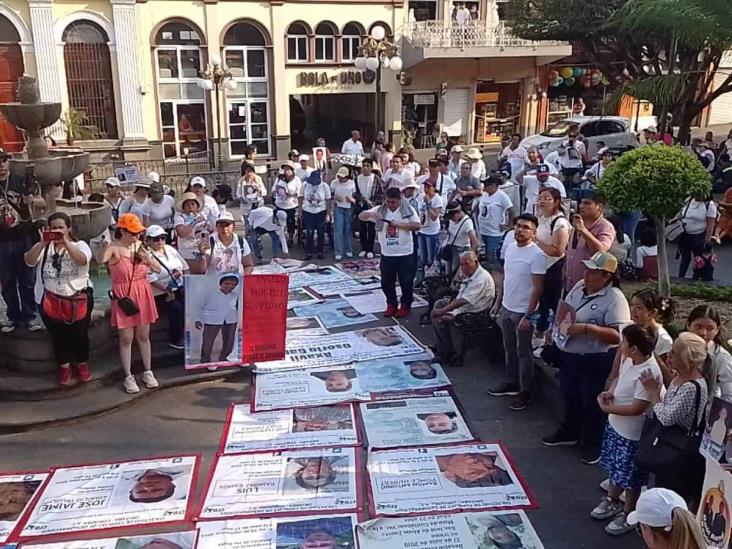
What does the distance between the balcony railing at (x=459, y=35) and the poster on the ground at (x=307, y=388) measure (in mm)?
20046

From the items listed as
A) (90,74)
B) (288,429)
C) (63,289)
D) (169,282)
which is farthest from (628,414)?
(90,74)

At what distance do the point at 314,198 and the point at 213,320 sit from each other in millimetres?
4942

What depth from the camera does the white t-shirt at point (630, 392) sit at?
4.56 m

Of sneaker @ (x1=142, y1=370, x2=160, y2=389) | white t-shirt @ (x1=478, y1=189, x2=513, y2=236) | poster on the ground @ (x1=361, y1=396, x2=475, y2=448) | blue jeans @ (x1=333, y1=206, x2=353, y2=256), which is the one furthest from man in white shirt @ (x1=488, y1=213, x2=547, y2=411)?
blue jeans @ (x1=333, y1=206, x2=353, y2=256)

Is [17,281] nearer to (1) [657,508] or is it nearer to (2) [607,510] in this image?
(2) [607,510]

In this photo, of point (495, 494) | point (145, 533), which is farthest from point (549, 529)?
point (145, 533)

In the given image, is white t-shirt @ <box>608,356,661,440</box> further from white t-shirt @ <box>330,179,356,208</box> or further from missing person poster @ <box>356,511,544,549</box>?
white t-shirt @ <box>330,179,356,208</box>

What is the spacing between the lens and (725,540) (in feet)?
12.4

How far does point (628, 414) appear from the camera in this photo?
182 inches

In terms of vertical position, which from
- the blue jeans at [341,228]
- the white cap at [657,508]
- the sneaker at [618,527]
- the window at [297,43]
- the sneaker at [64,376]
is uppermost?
the window at [297,43]

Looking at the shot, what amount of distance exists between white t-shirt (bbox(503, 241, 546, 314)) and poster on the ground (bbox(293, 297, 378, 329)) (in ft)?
9.52

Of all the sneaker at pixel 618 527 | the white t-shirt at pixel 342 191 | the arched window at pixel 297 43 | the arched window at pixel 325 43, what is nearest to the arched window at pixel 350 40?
the arched window at pixel 325 43

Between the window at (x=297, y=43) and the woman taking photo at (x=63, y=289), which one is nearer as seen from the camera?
the woman taking photo at (x=63, y=289)

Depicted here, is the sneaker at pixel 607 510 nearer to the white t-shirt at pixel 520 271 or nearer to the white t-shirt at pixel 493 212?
the white t-shirt at pixel 520 271
